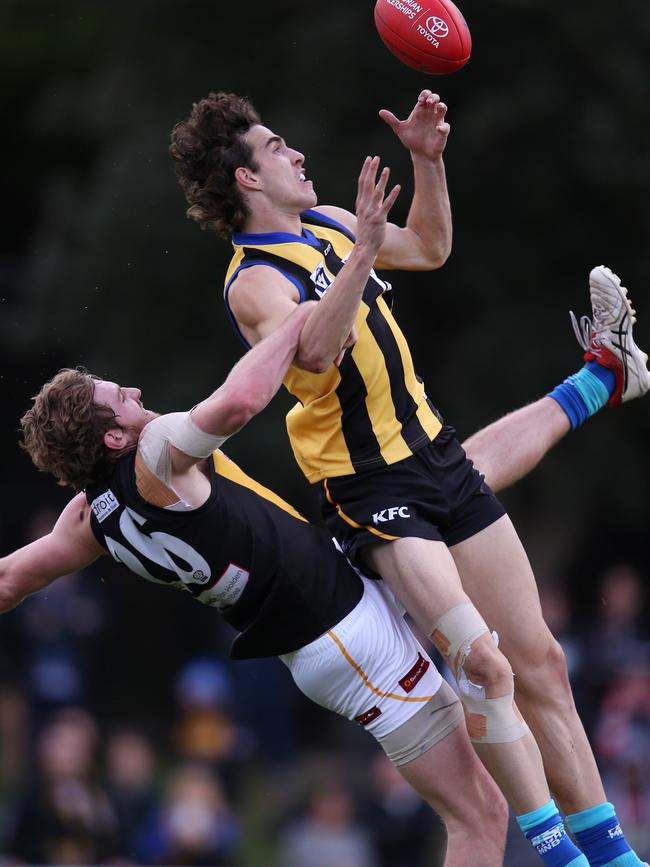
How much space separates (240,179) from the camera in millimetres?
5844

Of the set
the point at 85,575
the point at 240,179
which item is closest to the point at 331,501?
the point at 240,179

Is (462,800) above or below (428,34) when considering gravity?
below

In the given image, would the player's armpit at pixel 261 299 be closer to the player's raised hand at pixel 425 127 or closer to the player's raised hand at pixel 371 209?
the player's raised hand at pixel 371 209

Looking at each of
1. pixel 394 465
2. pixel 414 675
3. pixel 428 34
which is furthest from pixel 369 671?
pixel 428 34

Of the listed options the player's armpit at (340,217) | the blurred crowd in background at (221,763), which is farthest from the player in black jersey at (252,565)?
the blurred crowd in background at (221,763)

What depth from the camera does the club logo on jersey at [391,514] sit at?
18.2 ft

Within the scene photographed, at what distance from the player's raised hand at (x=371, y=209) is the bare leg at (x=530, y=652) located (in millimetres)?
1195

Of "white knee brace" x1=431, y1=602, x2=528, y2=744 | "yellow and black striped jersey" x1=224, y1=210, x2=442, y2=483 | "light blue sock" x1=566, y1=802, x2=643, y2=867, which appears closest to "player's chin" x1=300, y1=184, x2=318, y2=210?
"yellow and black striped jersey" x1=224, y1=210, x2=442, y2=483

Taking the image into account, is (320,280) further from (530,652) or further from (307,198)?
(530,652)

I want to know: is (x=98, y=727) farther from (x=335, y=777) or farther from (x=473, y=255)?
(x=473, y=255)

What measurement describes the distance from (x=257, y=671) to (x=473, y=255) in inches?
159

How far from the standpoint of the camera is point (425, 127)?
600 centimetres

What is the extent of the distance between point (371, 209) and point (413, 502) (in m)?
1.07

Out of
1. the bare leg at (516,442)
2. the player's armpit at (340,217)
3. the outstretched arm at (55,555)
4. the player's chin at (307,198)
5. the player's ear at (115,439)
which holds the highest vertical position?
the player's chin at (307,198)
